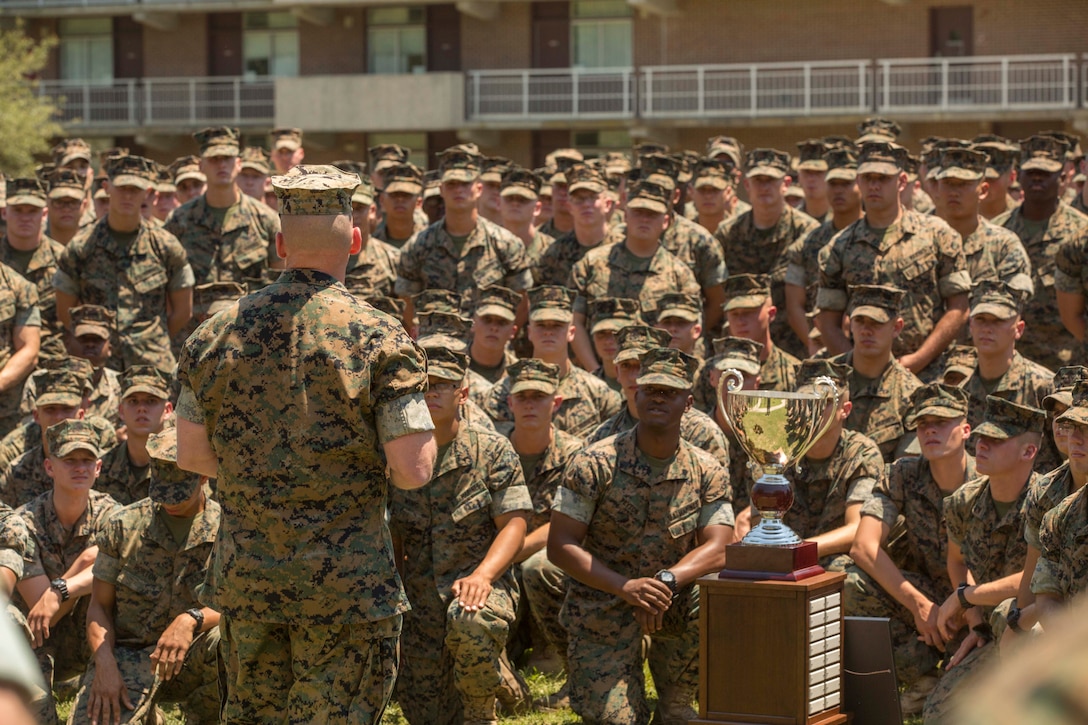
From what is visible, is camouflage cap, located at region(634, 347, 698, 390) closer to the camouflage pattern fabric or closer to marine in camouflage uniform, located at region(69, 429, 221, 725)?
marine in camouflage uniform, located at region(69, 429, 221, 725)

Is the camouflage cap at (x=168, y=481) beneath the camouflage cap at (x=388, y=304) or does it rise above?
beneath

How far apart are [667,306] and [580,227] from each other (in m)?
1.78

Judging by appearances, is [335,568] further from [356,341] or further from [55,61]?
[55,61]

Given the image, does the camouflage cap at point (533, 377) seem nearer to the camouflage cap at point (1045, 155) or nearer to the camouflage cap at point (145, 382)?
the camouflage cap at point (145, 382)

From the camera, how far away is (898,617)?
7383 mm

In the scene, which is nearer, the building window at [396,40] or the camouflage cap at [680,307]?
the camouflage cap at [680,307]

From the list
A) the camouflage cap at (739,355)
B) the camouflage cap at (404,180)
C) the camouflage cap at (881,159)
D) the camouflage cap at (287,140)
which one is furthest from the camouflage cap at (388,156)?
the camouflage cap at (739,355)

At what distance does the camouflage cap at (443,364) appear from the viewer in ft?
22.8

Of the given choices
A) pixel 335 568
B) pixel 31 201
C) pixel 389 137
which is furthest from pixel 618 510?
A: pixel 389 137

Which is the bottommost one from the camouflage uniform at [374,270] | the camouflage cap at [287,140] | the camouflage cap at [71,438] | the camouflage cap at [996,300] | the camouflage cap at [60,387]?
the camouflage cap at [71,438]

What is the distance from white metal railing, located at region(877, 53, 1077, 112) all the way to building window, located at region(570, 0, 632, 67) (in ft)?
15.7

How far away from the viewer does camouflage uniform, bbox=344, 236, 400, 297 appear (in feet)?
34.3

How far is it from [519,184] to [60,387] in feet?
12.8

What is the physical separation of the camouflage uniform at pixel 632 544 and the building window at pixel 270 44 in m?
25.3
